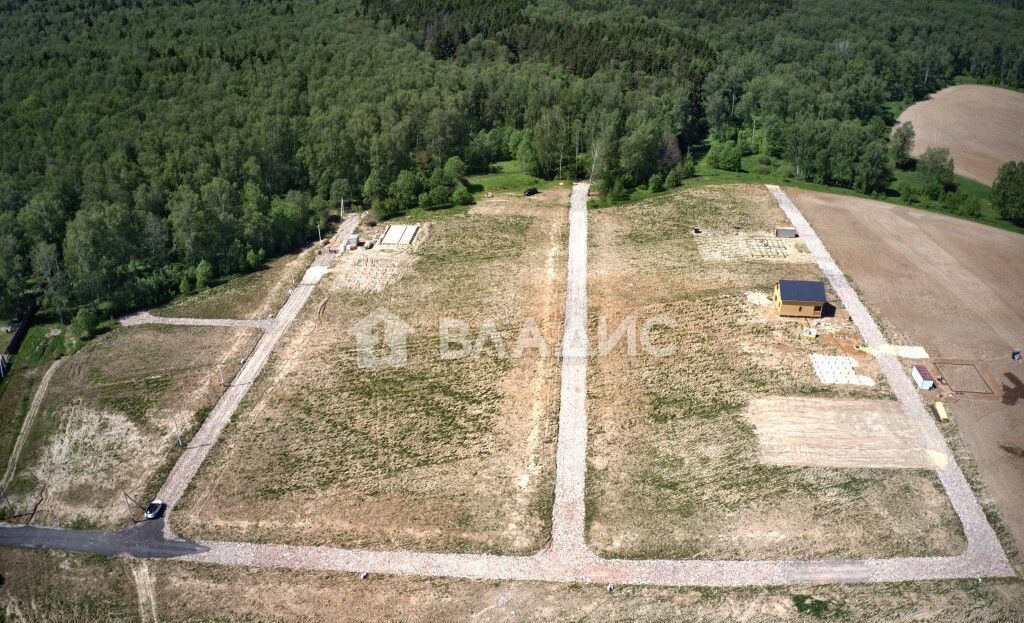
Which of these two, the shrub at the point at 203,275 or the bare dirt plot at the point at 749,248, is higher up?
the bare dirt plot at the point at 749,248

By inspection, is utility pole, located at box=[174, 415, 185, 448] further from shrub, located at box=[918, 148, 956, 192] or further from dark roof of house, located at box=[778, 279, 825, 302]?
shrub, located at box=[918, 148, 956, 192]

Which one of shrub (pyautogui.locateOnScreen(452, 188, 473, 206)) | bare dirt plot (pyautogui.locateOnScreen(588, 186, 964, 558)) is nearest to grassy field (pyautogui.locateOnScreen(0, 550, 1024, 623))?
bare dirt plot (pyautogui.locateOnScreen(588, 186, 964, 558))

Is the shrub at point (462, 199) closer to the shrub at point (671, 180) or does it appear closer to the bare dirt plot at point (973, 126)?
the shrub at point (671, 180)

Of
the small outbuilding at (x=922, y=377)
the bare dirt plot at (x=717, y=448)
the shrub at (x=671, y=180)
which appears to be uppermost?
the shrub at (x=671, y=180)

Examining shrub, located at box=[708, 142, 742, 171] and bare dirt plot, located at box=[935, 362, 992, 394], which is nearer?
bare dirt plot, located at box=[935, 362, 992, 394]

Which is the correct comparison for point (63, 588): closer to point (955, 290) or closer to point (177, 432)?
point (177, 432)

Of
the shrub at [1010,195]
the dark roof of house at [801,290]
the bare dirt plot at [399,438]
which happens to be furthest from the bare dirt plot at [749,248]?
the shrub at [1010,195]
